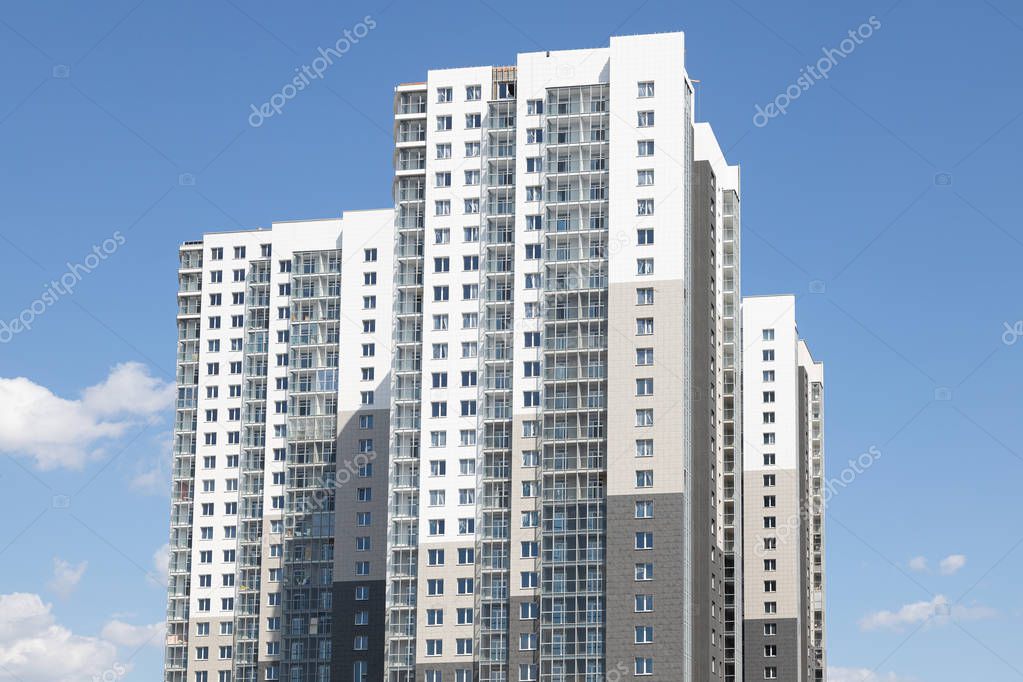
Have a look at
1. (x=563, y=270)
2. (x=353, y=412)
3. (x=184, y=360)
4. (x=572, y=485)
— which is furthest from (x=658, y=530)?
(x=184, y=360)

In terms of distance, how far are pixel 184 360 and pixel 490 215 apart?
47130 mm

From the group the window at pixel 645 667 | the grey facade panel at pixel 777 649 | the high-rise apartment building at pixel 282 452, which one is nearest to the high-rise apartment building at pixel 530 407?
the window at pixel 645 667

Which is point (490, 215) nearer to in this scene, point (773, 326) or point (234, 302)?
point (234, 302)

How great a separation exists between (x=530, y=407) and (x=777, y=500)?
55.7m

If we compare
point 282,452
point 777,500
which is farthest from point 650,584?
point 777,500

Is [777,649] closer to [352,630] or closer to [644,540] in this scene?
[352,630]

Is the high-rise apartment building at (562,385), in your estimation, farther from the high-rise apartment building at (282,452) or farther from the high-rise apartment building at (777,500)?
the high-rise apartment building at (777,500)

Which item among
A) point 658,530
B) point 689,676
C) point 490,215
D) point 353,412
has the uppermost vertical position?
point 490,215

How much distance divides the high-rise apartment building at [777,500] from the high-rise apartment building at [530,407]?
19060mm

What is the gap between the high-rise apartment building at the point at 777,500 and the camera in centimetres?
17138

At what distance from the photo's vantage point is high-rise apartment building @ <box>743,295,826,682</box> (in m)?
171

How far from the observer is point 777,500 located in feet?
580

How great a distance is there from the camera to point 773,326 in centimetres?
18225

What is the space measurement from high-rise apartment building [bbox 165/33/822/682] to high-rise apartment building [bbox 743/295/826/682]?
1906 centimetres
